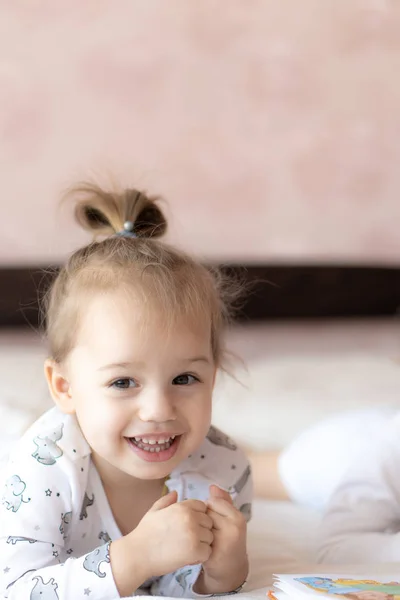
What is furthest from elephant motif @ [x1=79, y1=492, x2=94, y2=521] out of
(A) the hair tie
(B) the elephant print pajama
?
(A) the hair tie

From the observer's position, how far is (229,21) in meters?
2.24

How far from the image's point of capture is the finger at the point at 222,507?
3.26ft

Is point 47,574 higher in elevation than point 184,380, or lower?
lower

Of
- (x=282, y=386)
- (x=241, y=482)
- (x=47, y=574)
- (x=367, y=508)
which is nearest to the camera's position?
(x=47, y=574)

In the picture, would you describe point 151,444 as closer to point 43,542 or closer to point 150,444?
point 150,444

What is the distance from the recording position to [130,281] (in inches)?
40.4

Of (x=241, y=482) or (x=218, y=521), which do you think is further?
(x=241, y=482)

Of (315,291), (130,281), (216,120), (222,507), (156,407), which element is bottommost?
(222,507)

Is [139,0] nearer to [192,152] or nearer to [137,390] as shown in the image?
[192,152]

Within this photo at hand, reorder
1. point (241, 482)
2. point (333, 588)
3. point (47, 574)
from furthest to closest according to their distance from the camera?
point (241, 482), point (47, 574), point (333, 588)

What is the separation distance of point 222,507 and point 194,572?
0.35ft

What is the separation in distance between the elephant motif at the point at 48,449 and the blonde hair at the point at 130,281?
0.33 feet

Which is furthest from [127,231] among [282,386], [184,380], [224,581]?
[282,386]

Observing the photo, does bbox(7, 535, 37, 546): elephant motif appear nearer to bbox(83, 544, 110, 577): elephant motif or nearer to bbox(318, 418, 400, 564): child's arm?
bbox(83, 544, 110, 577): elephant motif
